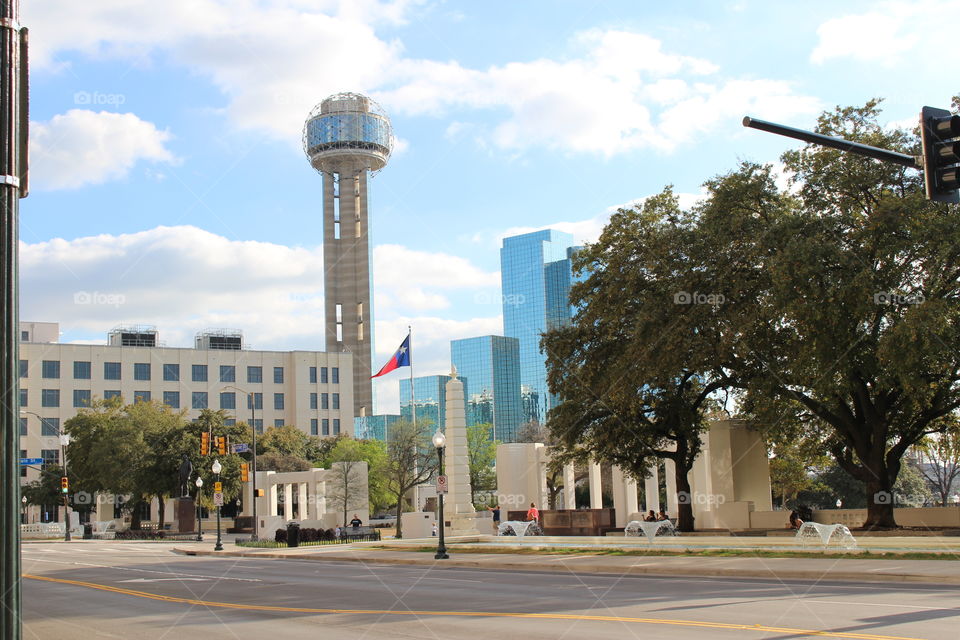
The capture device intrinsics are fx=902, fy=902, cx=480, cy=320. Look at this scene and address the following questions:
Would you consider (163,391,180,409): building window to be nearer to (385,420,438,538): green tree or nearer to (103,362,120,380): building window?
(103,362,120,380): building window

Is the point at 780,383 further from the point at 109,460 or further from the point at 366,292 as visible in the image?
the point at 366,292

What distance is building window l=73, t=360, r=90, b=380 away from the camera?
330 feet

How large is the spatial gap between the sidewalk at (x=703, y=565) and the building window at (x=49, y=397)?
7589cm

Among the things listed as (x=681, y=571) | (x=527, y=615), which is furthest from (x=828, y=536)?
(x=527, y=615)

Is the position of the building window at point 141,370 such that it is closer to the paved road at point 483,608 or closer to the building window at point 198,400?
the building window at point 198,400

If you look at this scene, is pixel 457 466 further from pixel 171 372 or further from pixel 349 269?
pixel 349 269

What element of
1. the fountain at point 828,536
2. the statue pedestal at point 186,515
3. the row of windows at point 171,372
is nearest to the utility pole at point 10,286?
the fountain at point 828,536

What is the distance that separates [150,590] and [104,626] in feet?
22.3

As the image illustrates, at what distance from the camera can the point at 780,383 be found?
Answer: 32.9m

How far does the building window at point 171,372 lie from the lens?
10619 centimetres

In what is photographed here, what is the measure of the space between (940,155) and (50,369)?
336 feet

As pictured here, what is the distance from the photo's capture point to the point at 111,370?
103375mm

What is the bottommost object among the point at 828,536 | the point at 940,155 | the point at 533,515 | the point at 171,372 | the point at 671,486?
the point at 533,515

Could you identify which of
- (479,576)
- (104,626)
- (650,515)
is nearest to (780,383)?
(650,515)
